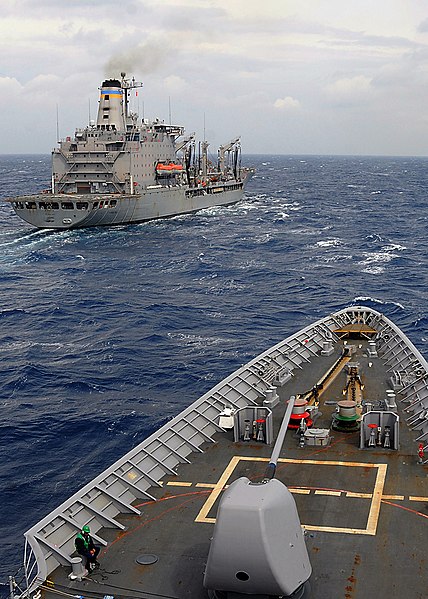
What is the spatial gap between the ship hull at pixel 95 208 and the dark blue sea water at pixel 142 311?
76.0 inches

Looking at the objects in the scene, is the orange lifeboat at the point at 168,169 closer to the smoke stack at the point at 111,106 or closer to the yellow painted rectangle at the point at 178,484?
the smoke stack at the point at 111,106

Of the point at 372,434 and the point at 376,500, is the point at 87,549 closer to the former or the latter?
the point at 376,500

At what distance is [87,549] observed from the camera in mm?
14711

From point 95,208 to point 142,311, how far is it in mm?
41821

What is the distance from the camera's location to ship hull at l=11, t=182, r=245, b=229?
9162 centimetres

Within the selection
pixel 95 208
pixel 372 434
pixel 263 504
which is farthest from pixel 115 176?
pixel 263 504

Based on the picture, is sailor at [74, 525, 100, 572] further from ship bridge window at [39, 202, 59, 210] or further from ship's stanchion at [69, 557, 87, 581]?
ship bridge window at [39, 202, 59, 210]

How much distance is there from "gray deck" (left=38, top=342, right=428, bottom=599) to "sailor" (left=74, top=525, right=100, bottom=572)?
0.21 m

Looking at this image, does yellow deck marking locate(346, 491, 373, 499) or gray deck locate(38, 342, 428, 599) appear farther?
yellow deck marking locate(346, 491, 373, 499)

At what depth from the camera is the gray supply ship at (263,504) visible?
1308cm

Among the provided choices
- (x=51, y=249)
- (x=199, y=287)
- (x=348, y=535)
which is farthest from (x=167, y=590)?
(x=51, y=249)

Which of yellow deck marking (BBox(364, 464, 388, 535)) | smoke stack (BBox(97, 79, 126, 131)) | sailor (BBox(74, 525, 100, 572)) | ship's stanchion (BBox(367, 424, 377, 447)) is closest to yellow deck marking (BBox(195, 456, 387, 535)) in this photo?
yellow deck marking (BBox(364, 464, 388, 535))

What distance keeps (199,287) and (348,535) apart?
47.0 m

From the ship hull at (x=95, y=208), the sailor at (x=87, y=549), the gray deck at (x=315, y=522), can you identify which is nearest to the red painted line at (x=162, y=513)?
the gray deck at (x=315, y=522)
